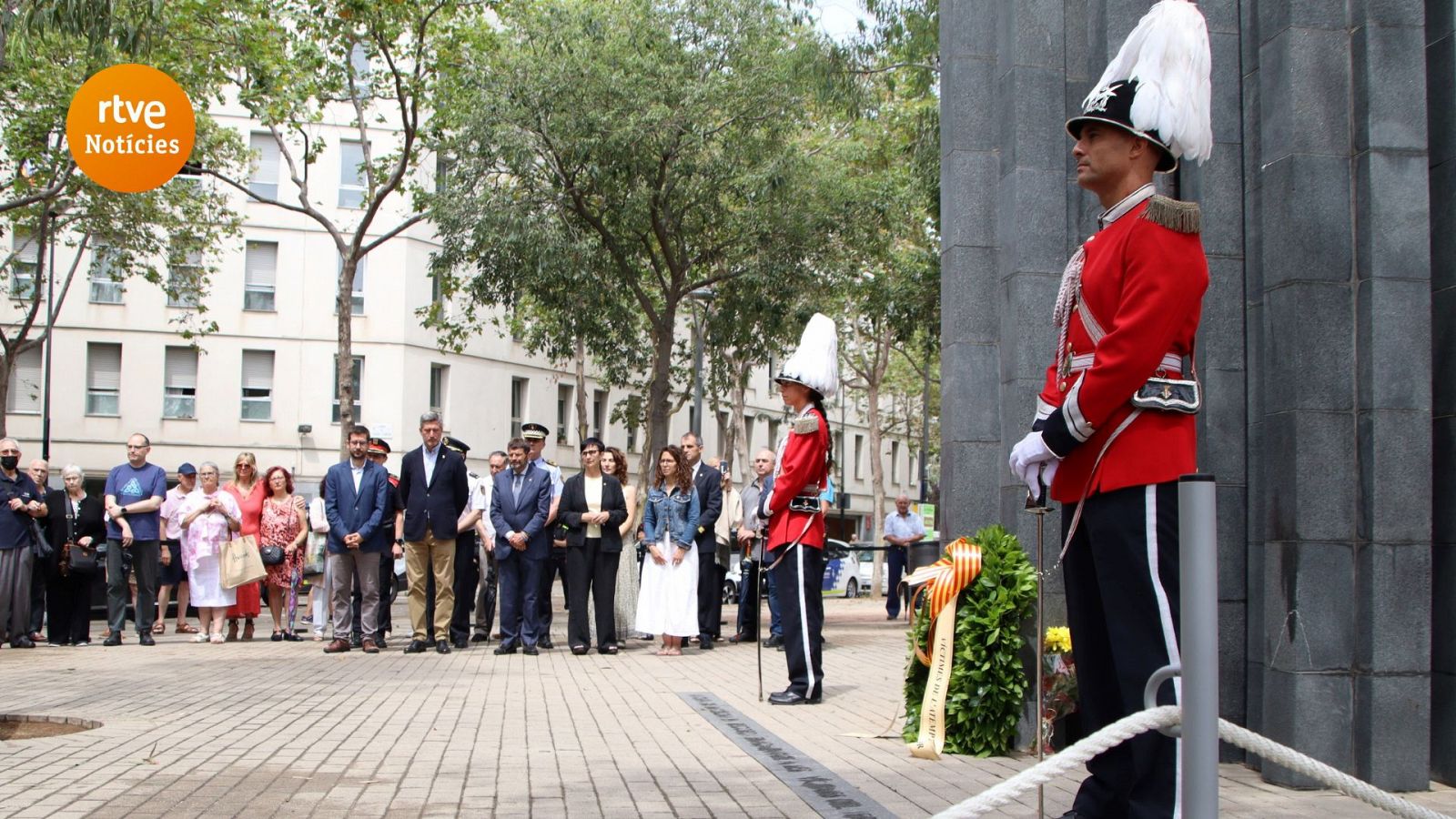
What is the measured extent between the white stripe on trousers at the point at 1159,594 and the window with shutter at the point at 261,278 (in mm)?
50221

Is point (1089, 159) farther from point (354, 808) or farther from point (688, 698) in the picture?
point (688, 698)

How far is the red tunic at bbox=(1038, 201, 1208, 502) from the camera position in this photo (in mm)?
4754

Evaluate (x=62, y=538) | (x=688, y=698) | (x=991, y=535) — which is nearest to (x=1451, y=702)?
(x=991, y=535)

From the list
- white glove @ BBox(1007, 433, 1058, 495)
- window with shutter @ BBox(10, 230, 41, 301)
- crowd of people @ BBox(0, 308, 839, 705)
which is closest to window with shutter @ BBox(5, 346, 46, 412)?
window with shutter @ BBox(10, 230, 41, 301)

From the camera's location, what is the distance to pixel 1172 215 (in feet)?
15.9

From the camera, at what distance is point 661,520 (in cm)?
1684

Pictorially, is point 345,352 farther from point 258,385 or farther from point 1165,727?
point 1165,727

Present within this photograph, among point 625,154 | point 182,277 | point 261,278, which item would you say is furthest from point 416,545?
point 261,278

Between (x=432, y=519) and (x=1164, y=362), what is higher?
(x=1164, y=362)

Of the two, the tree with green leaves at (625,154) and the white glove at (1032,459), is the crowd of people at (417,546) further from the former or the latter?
the white glove at (1032,459)

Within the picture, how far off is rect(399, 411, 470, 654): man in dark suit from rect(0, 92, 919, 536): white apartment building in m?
33.6

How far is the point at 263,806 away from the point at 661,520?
34.6 ft

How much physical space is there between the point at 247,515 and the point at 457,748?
1123 centimetres

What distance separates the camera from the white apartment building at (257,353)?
50.6 meters
